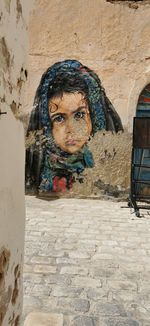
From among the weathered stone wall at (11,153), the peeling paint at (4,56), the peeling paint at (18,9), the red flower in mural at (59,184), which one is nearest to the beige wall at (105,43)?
the red flower in mural at (59,184)

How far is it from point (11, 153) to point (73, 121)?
5949mm

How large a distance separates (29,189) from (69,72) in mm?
2648

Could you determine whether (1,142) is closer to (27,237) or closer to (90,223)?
(27,237)

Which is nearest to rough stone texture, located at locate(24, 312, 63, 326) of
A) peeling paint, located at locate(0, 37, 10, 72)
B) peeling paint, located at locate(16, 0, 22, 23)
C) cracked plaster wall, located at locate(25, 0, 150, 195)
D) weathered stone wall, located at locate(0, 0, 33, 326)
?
weathered stone wall, located at locate(0, 0, 33, 326)

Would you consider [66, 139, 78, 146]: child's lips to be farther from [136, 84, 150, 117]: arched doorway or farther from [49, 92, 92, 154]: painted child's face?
[136, 84, 150, 117]: arched doorway

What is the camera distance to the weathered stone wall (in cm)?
124

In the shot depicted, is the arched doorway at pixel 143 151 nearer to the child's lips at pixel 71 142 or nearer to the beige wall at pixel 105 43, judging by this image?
the beige wall at pixel 105 43

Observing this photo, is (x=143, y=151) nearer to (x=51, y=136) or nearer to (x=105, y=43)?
(x=51, y=136)

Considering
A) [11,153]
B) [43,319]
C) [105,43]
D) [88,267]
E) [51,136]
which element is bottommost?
[88,267]

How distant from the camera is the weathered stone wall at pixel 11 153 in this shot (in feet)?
4.07

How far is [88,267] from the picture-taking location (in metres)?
3.68

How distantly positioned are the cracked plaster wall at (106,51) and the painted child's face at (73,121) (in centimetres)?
36

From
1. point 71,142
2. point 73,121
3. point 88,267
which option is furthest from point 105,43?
point 88,267

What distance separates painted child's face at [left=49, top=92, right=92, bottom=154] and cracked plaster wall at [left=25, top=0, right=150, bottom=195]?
36 cm
